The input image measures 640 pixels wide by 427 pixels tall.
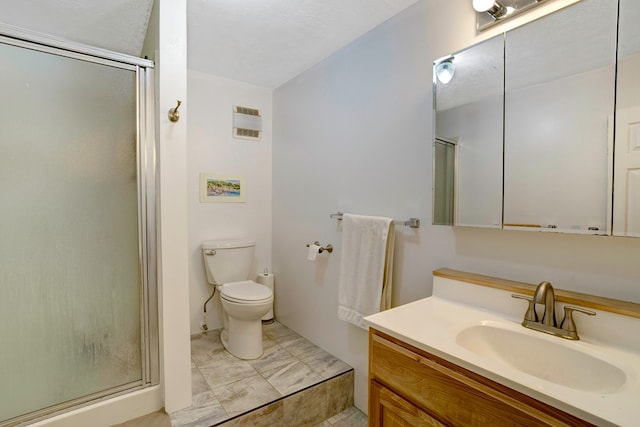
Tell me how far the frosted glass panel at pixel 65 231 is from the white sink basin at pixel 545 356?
5.32 feet

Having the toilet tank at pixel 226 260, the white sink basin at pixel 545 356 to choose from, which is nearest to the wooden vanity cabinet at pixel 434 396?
the white sink basin at pixel 545 356

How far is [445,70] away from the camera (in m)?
1.44

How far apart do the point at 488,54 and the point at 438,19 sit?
37 centimetres

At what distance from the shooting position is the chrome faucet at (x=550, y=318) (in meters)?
1.00

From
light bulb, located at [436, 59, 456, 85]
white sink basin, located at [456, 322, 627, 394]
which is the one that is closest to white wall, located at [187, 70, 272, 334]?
light bulb, located at [436, 59, 456, 85]

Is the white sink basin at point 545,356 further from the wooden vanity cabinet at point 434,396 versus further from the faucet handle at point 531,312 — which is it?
the wooden vanity cabinet at point 434,396

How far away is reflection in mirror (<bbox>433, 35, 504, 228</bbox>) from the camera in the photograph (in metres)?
1.27

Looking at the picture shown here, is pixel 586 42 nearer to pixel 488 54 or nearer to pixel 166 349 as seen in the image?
pixel 488 54

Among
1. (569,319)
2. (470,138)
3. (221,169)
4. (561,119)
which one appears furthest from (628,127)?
(221,169)

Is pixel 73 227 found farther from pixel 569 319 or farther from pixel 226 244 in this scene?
pixel 569 319

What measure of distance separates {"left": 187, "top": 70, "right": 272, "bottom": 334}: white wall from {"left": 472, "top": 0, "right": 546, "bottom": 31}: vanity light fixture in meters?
1.93

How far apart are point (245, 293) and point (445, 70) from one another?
1.80 metres

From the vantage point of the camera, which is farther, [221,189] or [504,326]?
[221,189]

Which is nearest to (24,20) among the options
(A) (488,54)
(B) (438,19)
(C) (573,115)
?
(B) (438,19)
